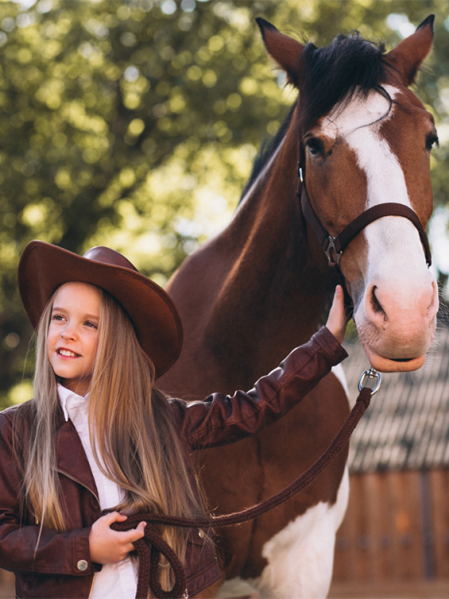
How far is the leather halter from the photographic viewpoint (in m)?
1.79

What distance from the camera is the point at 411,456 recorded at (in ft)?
32.5

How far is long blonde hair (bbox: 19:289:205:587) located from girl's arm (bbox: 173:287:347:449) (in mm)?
97

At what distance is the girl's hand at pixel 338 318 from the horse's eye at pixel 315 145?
0.43 m

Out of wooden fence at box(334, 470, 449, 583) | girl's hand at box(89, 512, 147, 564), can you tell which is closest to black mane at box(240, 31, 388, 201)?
girl's hand at box(89, 512, 147, 564)

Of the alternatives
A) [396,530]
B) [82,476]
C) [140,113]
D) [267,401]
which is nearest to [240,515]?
[267,401]

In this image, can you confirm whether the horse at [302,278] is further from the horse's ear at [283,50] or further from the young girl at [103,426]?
the young girl at [103,426]

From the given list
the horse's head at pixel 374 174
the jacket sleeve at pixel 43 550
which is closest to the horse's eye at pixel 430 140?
the horse's head at pixel 374 174

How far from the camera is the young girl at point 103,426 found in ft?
5.60

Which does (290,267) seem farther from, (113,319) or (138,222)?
(138,222)

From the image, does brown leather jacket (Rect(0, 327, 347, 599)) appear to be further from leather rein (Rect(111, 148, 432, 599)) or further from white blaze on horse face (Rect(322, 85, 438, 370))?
white blaze on horse face (Rect(322, 85, 438, 370))

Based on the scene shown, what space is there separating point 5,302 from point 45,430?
264 inches

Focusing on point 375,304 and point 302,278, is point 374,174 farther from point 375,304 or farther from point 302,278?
point 302,278

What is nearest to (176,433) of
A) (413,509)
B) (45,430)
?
(45,430)

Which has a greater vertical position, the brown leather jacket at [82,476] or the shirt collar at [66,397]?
the shirt collar at [66,397]
